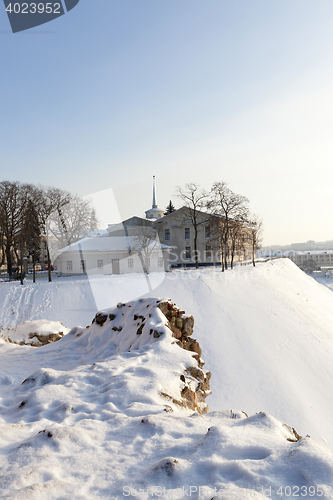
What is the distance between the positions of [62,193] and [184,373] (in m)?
45.2

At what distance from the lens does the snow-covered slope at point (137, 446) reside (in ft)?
Result: 7.86

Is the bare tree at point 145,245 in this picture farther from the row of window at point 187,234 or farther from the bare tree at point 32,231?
the bare tree at point 32,231

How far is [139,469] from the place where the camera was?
2.76 meters

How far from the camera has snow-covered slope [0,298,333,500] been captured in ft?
7.86

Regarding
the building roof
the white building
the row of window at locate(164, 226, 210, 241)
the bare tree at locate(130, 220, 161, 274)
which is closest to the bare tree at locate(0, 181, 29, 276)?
the white building

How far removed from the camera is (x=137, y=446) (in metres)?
3.18

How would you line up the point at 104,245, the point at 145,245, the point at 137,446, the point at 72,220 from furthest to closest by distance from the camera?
the point at 72,220
the point at 104,245
the point at 145,245
the point at 137,446

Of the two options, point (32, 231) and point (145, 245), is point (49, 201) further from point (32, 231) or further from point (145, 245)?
point (145, 245)

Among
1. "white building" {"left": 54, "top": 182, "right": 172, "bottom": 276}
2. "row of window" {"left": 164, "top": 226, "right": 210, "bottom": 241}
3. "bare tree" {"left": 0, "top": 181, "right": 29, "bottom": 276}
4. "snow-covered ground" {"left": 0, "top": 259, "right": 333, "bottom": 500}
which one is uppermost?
"bare tree" {"left": 0, "top": 181, "right": 29, "bottom": 276}

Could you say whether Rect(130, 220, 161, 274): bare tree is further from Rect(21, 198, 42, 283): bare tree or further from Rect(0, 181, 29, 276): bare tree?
Rect(0, 181, 29, 276): bare tree

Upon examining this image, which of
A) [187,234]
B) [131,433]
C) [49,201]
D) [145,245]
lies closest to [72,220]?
[49,201]

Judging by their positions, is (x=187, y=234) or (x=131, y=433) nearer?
(x=131, y=433)

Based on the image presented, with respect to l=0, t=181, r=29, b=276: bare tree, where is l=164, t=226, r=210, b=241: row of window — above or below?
below

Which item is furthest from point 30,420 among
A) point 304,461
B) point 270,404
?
point 270,404
